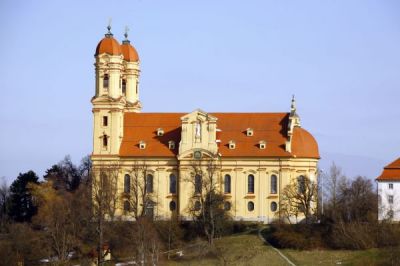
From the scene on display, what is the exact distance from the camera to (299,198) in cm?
10588

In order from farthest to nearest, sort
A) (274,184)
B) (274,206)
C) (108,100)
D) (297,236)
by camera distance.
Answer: (108,100)
(274,184)
(274,206)
(297,236)

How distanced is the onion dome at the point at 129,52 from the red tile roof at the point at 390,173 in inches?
1102

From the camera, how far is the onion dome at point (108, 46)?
113 m

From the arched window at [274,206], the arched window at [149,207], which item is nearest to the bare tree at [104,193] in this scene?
the arched window at [149,207]

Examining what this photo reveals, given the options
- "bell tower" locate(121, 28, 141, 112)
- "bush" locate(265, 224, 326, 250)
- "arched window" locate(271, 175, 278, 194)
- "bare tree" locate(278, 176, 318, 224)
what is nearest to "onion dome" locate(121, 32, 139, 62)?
"bell tower" locate(121, 28, 141, 112)

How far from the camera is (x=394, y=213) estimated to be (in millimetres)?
97188

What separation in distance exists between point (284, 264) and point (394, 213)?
12586 mm

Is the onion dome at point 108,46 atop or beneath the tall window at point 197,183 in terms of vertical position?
atop

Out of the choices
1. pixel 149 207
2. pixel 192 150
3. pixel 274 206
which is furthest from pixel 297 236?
pixel 149 207

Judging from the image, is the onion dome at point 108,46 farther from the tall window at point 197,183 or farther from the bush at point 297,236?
the bush at point 297,236

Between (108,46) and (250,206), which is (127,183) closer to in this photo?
(250,206)

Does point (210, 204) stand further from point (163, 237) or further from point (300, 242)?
point (300, 242)

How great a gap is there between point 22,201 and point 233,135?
21.0 meters

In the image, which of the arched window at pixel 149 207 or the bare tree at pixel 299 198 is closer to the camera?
the bare tree at pixel 299 198
